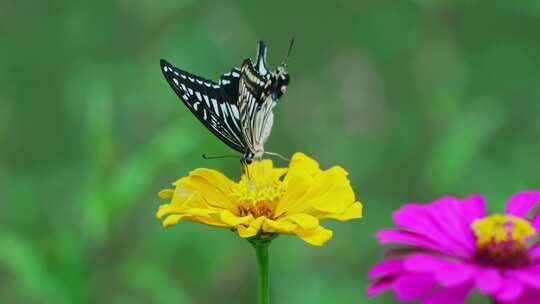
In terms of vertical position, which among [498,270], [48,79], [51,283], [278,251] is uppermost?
[48,79]

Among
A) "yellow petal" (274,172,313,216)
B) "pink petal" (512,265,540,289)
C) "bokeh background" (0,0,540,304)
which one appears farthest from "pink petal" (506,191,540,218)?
"bokeh background" (0,0,540,304)

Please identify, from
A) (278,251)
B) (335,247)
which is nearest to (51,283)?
(278,251)

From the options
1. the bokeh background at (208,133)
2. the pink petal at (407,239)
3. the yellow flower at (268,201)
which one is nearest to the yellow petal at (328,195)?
the yellow flower at (268,201)

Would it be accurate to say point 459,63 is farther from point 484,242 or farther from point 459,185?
point 484,242

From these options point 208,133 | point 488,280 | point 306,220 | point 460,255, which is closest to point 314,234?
point 306,220

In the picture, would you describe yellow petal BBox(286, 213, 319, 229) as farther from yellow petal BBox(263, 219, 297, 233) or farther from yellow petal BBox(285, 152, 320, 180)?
yellow petal BBox(285, 152, 320, 180)
